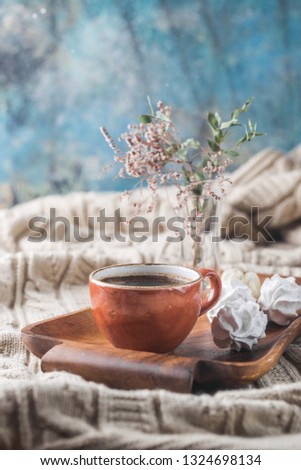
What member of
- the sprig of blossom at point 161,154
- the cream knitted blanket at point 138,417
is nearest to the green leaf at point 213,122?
the sprig of blossom at point 161,154

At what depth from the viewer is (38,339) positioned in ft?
2.48

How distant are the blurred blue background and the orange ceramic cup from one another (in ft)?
6.80

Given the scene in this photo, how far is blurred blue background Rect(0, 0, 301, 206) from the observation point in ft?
9.04

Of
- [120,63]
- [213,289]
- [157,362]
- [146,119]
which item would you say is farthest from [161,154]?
[120,63]

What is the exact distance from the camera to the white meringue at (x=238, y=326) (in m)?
0.76

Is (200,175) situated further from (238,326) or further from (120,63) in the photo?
(120,63)

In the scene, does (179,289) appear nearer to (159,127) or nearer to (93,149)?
(159,127)

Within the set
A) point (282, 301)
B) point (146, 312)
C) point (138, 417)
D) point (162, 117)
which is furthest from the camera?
point (162, 117)

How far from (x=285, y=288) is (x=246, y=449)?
0.31 meters

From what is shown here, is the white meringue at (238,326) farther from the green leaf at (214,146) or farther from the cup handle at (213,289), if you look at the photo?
the green leaf at (214,146)

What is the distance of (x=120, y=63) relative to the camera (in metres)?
2.78

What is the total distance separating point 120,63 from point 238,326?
2245mm

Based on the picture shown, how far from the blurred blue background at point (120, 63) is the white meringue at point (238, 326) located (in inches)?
81.7

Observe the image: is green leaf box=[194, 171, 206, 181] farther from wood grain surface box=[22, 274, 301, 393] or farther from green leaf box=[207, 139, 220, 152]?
wood grain surface box=[22, 274, 301, 393]
